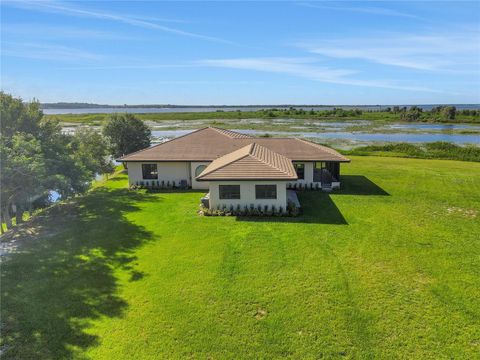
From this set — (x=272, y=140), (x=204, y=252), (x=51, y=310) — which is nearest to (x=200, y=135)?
(x=272, y=140)

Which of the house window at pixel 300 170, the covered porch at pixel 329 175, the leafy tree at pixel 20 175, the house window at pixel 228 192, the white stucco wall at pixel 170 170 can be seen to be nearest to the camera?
the leafy tree at pixel 20 175

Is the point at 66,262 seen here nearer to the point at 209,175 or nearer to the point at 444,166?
the point at 209,175

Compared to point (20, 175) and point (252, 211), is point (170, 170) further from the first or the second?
point (20, 175)

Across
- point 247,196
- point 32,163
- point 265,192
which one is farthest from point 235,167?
point 32,163

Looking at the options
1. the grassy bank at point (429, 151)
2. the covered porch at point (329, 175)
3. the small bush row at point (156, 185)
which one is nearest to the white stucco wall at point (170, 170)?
the small bush row at point (156, 185)

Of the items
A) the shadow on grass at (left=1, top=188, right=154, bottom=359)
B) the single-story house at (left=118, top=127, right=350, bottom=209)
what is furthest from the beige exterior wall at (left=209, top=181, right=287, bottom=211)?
the shadow on grass at (left=1, top=188, right=154, bottom=359)

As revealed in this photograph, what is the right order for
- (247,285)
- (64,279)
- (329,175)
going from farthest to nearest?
(329,175) → (64,279) → (247,285)

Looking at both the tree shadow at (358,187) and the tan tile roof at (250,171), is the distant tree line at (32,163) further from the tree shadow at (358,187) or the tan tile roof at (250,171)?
the tree shadow at (358,187)
